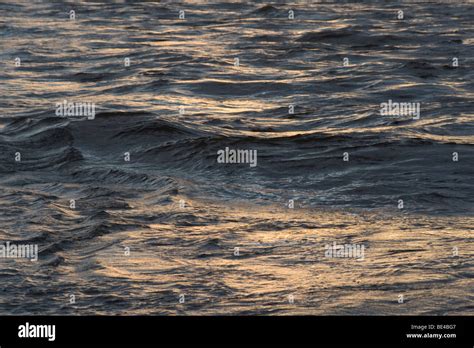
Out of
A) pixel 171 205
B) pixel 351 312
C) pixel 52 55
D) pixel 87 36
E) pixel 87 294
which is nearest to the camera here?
pixel 351 312

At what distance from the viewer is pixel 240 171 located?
41.0 feet

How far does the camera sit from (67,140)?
14477 mm

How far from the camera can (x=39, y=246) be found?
30.1 feet

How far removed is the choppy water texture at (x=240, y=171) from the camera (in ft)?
26.2

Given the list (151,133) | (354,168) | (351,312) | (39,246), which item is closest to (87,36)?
(151,133)

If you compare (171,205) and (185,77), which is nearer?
(171,205)

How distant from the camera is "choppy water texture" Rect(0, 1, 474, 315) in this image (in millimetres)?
7984


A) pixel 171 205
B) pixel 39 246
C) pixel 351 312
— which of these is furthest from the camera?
pixel 171 205

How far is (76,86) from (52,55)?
12.7 feet

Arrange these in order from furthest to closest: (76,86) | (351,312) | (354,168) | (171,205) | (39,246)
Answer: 1. (76,86)
2. (354,168)
3. (171,205)
4. (39,246)
5. (351,312)

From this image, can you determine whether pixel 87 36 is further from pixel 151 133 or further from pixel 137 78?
pixel 151 133

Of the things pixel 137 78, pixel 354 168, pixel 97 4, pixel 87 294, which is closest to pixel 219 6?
pixel 97 4

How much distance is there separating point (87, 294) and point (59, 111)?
28.6 feet

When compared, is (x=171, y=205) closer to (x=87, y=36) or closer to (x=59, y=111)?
(x=59, y=111)
